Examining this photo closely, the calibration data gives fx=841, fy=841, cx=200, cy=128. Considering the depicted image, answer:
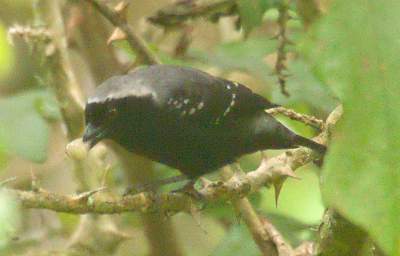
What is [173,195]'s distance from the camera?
7.83ft

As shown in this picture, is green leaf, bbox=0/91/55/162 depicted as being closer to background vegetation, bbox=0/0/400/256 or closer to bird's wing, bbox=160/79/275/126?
background vegetation, bbox=0/0/400/256

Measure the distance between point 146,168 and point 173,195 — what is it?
1.30m

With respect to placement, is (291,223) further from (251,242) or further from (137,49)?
(137,49)

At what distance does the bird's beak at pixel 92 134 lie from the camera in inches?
98.0

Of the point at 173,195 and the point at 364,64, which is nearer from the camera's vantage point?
the point at 364,64

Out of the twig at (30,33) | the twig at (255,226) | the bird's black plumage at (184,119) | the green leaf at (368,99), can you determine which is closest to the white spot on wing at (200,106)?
the bird's black plumage at (184,119)

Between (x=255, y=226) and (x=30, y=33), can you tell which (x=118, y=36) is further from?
(x=255, y=226)

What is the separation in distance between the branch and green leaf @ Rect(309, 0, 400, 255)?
79cm

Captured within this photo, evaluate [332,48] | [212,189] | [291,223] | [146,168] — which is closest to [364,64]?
[332,48]

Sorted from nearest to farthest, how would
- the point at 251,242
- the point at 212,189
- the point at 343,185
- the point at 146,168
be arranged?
1. the point at 343,185
2. the point at 212,189
3. the point at 251,242
4. the point at 146,168

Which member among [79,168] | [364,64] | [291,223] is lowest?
[291,223]

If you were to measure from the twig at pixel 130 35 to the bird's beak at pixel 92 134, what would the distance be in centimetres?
44

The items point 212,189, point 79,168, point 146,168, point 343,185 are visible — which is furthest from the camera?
point 146,168

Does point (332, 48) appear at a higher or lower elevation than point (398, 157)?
higher
